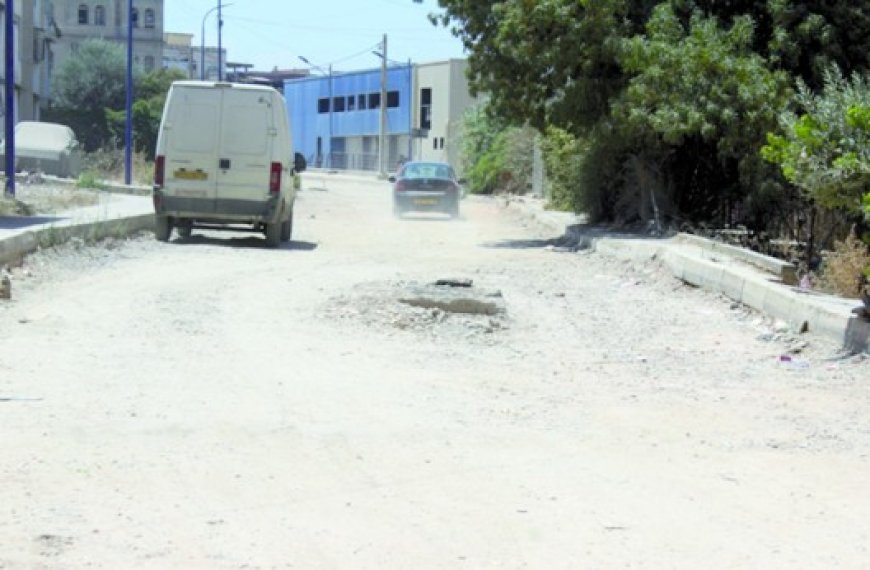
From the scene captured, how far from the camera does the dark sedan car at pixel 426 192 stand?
115ft

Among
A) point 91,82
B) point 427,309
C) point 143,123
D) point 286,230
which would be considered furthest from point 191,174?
point 91,82

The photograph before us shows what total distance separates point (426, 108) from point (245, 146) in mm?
71883

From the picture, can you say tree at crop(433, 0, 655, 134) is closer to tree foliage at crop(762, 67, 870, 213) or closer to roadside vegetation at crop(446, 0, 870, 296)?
roadside vegetation at crop(446, 0, 870, 296)

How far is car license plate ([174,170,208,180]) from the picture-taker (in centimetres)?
2114

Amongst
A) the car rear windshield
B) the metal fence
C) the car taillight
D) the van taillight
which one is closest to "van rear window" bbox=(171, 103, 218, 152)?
the car taillight

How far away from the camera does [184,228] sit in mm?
22750

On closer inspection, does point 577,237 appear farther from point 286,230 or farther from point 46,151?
point 46,151

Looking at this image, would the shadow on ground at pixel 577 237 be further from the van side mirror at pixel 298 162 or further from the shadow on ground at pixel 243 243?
the van side mirror at pixel 298 162

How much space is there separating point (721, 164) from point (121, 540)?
19.4 m

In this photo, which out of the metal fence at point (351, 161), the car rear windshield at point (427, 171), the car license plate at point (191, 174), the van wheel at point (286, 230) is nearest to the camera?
the car license plate at point (191, 174)

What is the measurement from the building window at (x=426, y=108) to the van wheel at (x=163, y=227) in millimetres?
69824

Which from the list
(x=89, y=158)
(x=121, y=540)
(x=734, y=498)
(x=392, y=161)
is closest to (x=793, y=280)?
(x=734, y=498)

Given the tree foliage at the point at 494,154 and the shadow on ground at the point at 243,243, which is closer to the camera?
the shadow on ground at the point at 243,243

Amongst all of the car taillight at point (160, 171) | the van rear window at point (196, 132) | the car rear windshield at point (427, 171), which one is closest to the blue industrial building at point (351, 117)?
the car rear windshield at point (427, 171)
